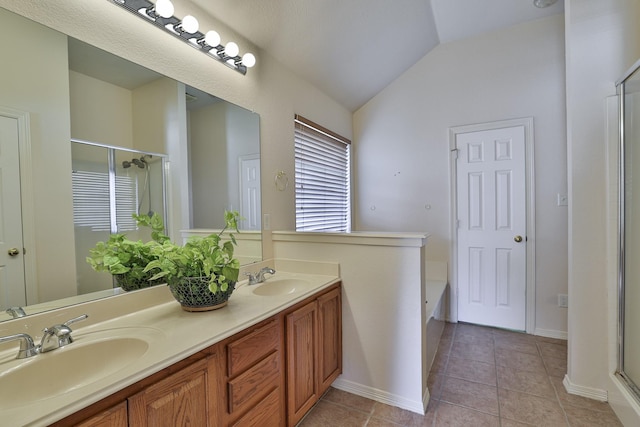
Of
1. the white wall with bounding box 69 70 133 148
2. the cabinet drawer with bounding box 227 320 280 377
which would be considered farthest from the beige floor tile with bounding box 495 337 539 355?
the white wall with bounding box 69 70 133 148

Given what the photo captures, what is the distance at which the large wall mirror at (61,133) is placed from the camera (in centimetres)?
100

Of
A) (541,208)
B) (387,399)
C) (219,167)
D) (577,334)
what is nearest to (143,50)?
(219,167)

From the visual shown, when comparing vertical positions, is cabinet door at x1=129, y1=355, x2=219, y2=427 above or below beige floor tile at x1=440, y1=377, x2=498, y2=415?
above

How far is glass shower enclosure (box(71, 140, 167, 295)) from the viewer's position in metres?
1.16

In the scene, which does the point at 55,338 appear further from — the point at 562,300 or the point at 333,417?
the point at 562,300

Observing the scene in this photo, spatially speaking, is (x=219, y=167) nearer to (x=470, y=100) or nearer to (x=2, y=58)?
(x=2, y=58)

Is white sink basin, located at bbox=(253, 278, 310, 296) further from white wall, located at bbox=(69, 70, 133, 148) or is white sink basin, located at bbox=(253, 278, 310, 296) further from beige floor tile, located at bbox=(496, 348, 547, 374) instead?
beige floor tile, located at bbox=(496, 348, 547, 374)

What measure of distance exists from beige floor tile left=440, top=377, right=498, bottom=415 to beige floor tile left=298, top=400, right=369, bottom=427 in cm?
57

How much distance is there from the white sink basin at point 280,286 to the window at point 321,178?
695 millimetres

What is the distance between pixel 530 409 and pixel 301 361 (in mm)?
1427

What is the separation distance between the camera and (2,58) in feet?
3.17

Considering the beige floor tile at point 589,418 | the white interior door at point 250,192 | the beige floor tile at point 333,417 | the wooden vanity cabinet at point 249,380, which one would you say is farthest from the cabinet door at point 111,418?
the beige floor tile at point 589,418

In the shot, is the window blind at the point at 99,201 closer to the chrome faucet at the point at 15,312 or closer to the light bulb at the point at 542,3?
the chrome faucet at the point at 15,312

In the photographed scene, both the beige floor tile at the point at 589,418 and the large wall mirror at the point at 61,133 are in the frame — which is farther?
the beige floor tile at the point at 589,418
